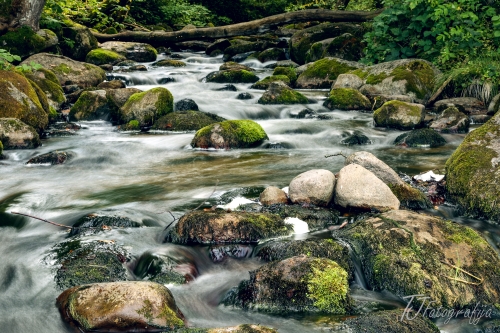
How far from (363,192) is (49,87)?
28.6 ft

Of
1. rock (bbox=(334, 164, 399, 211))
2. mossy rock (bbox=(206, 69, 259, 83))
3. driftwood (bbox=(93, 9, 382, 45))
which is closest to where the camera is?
rock (bbox=(334, 164, 399, 211))

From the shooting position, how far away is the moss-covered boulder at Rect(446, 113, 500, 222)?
5121 millimetres

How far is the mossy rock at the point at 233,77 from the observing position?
15164 millimetres

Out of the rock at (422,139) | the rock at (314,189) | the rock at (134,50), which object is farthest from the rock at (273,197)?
the rock at (134,50)

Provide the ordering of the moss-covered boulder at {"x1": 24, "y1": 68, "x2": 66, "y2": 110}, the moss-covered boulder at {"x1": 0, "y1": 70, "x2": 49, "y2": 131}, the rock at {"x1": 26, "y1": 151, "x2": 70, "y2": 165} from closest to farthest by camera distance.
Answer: the rock at {"x1": 26, "y1": 151, "x2": 70, "y2": 165} < the moss-covered boulder at {"x1": 0, "y1": 70, "x2": 49, "y2": 131} < the moss-covered boulder at {"x1": 24, "y1": 68, "x2": 66, "y2": 110}

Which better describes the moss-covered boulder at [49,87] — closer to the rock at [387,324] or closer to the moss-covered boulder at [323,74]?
the moss-covered boulder at [323,74]

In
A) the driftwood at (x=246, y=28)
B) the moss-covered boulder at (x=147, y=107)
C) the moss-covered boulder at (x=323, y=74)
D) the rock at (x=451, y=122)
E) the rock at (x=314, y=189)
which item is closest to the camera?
the rock at (x=314, y=189)

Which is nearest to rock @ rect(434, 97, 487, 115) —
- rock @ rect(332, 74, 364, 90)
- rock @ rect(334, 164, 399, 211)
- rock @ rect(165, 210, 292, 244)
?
rock @ rect(332, 74, 364, 90)

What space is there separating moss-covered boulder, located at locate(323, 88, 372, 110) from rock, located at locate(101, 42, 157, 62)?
8.48 metres

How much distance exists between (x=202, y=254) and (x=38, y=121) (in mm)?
6371

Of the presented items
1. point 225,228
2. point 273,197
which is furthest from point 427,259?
point 273,197

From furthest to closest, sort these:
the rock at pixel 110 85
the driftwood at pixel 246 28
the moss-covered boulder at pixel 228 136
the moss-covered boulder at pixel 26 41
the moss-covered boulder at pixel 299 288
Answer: the driftwood at pixel 246 28 < the moss-covered boulder at pixel 26 41 < the rock at pixel 110 85 < the moss-covered boulder at pixel 228 136 < the moss-covered boulder at pixel 299 288

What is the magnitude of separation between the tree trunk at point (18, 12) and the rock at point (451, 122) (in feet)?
33.3

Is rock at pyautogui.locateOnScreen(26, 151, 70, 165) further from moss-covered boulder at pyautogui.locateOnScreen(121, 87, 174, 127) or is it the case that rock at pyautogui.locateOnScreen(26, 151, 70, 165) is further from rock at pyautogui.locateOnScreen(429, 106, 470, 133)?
rock at pyautogui.locateOnScreen(429, 106, 470, 133)
